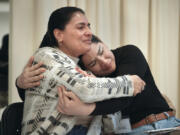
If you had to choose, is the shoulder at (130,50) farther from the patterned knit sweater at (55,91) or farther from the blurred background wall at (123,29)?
the blurred background wall at (123,29)

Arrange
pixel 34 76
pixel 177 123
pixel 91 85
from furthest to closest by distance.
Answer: pixel 177 123 < pixel 34 76 < pixel 91 85

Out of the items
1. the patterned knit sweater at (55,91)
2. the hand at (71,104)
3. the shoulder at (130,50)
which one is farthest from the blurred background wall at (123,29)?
the hand at (71,104)

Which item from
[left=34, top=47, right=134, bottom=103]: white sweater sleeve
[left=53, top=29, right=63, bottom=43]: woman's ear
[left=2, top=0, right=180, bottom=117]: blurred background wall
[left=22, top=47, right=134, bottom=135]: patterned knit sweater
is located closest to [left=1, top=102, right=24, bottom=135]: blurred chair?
[left=22, top=47, right=134, bottom=135]: patterned knit sweater

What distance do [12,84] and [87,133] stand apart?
1.26 m

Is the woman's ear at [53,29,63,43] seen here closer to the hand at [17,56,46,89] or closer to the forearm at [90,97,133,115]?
the hand at [17,56,46,89]

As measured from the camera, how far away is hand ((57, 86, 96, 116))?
52.6 inches

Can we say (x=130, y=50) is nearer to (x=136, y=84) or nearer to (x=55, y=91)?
(x=136, y=84)

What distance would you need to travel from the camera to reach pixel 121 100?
4.61 feet

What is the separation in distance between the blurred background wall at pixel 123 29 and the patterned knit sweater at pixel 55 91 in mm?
1082

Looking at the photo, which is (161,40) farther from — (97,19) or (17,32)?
(17,32)

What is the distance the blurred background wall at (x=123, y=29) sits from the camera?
8.13ft

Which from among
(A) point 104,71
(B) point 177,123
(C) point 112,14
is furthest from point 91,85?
(C) point 112,14

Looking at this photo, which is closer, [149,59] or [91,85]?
[91,85]

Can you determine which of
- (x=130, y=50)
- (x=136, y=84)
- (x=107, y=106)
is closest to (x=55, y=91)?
(x=107, y=106)
